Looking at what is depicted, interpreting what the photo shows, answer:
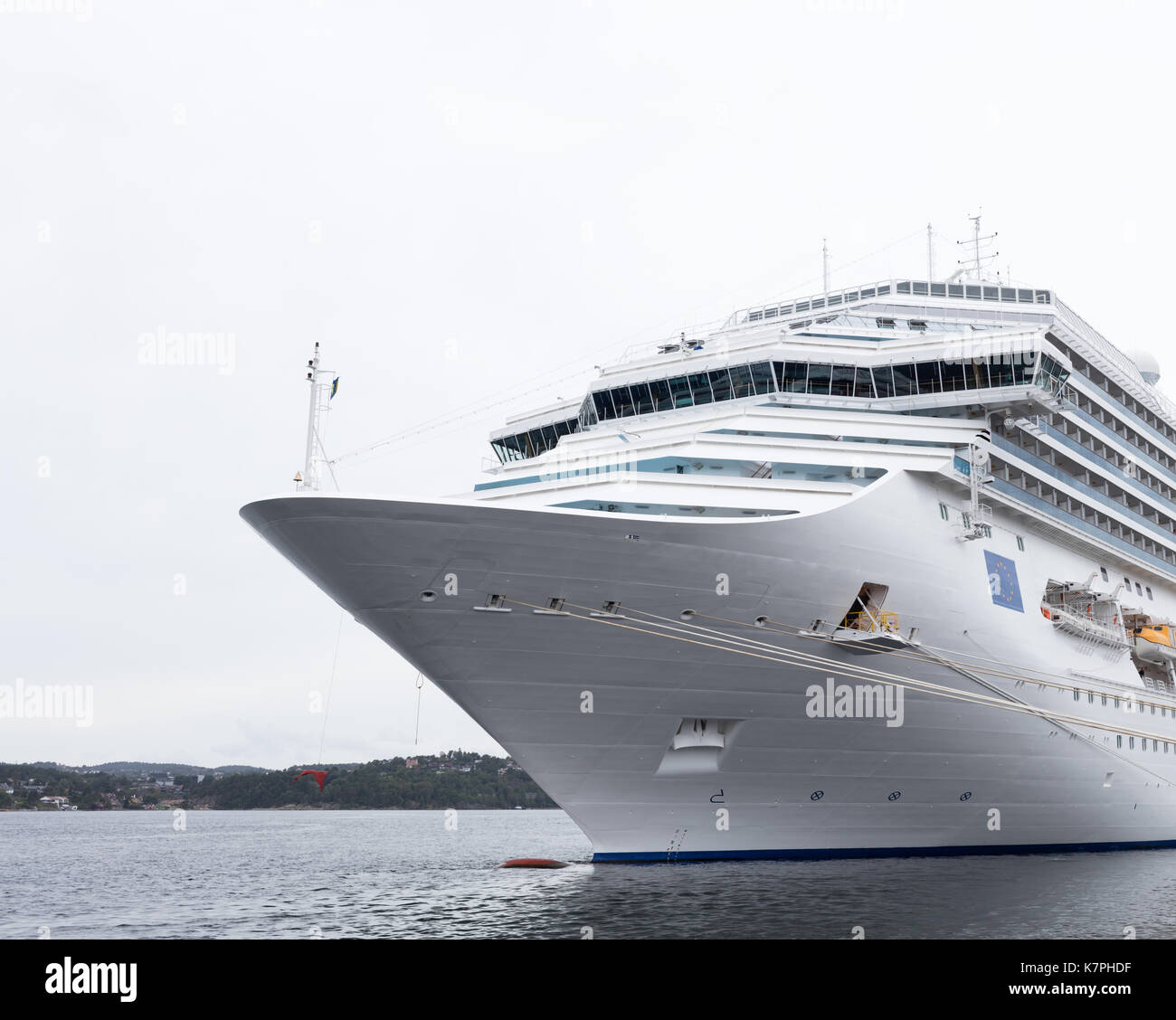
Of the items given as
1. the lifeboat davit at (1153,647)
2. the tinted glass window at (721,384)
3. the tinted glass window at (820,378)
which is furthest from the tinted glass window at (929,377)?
the lifeboat davit at (1153,647)

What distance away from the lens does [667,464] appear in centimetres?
2298

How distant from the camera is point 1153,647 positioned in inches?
1319

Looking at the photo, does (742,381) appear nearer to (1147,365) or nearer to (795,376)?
(795,376)

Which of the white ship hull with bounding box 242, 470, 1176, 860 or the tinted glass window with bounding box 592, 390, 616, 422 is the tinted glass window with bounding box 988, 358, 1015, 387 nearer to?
the white ship hull with bounding box 242, 470, 1176, 860

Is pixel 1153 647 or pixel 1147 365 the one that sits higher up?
pixel 1147 365

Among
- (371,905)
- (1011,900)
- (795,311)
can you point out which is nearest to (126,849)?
(371,905)

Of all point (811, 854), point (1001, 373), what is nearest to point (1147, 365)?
point (1001, 373)

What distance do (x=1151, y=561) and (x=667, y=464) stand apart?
21303 millimetres

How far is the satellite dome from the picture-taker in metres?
48.2

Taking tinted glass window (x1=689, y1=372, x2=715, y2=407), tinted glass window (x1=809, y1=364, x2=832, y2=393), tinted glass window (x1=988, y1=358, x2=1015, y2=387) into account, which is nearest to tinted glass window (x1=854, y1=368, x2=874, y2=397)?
tinted glass window (x1=809, y1=364, x2=832, y2=393)

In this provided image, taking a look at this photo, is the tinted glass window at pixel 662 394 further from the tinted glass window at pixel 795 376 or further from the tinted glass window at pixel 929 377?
the tinted glass window at pixel 929 377

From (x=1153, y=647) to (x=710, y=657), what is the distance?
19.8 m
